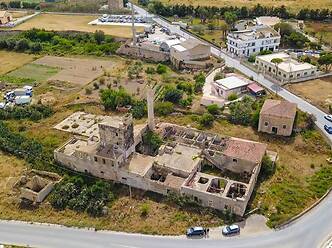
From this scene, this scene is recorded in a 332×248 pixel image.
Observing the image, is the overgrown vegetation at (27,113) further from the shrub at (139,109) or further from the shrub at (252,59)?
the shrub at (252,59)

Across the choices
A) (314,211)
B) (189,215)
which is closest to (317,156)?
(314,211)

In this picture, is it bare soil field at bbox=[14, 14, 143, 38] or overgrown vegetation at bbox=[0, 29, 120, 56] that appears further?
bare soil field at bbox=[14, 14, 143, 38]

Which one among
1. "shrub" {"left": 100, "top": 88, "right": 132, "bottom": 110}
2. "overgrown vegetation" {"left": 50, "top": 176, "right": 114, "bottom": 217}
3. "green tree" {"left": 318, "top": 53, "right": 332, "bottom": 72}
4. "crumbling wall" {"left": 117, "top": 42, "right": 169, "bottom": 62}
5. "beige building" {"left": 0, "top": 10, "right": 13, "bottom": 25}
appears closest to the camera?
"overgrown vegetation" {"left": 50, "top": 176, "right": 114, "bottom": 217}

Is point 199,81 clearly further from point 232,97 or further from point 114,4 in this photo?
point 114,4

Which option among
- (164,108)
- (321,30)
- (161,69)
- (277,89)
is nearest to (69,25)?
(161,69)

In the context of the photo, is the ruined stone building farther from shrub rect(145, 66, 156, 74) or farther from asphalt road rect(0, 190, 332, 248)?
shrub rect(145, 66, 156, 74)

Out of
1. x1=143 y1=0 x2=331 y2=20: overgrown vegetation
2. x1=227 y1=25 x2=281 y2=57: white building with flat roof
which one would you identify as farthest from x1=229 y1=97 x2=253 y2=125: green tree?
x1=143 y1=0 x2=331 y2=20: overgrown vegetation
